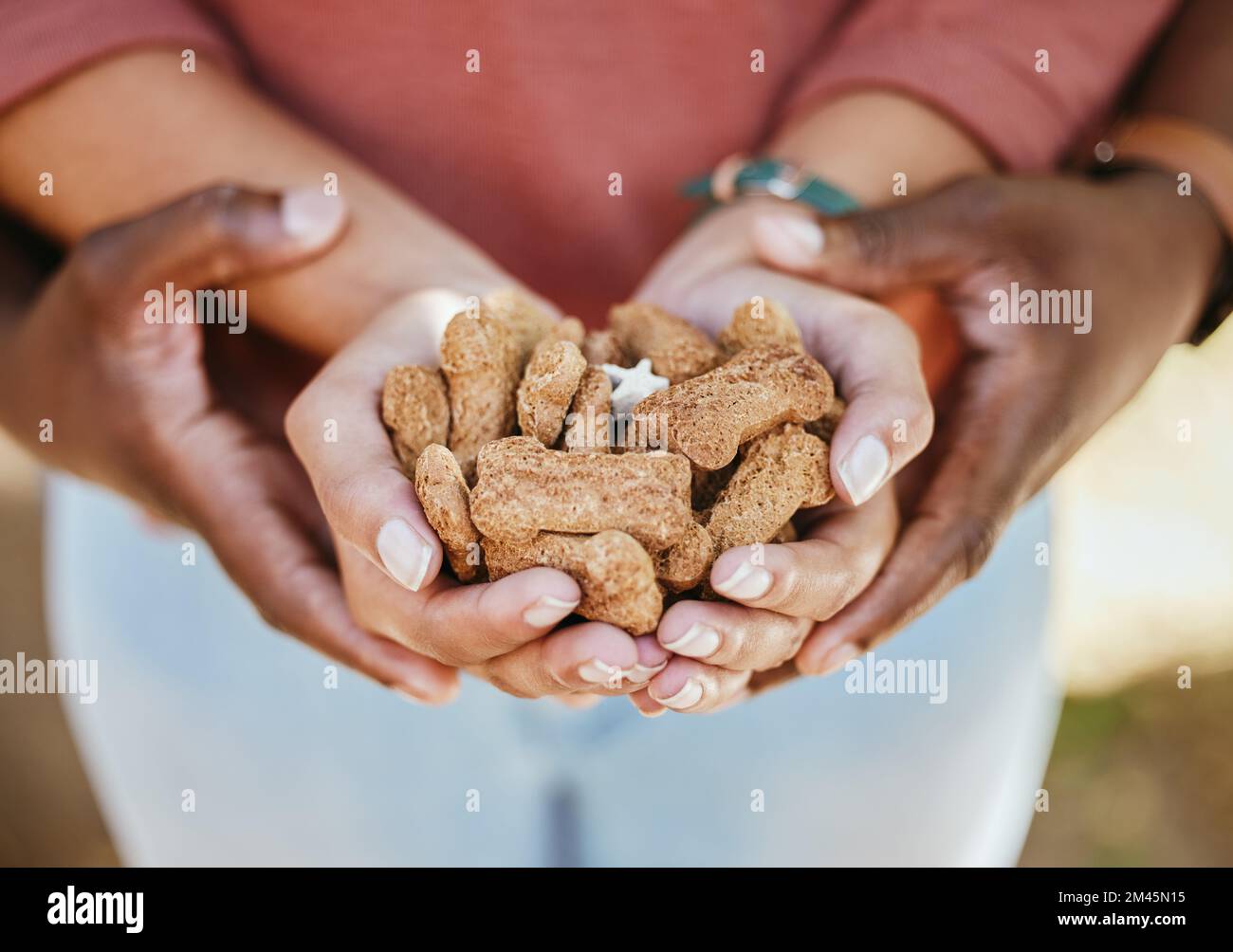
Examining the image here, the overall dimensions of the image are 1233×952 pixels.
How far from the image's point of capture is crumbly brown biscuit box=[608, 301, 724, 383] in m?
1.08

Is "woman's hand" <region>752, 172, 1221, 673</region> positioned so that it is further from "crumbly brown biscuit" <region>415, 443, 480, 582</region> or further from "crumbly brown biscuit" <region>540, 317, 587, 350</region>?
"crumbly brown biscuit" <region>415, 443, 480, 582</region>

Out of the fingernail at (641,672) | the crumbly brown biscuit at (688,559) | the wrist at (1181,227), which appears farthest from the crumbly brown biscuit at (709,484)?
the wrist at (1181,227)

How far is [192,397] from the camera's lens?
1.23 meters

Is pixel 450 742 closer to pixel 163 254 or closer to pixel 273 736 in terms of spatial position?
pixel 273 736

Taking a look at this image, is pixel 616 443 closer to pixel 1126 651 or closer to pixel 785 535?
pixel 785 535

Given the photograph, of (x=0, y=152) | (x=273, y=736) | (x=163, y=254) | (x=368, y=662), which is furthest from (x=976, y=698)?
(x=0, y=152)

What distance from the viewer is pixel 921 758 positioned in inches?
54.6

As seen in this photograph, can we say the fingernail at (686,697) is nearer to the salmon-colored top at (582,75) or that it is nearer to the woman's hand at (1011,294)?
the woman's hand at (1011,294)

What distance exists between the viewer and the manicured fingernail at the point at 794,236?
1131 mm

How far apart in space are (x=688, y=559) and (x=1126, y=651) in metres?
1.98

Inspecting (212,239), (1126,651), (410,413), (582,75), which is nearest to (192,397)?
(212,239)

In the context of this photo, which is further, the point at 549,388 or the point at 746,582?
the point at 549,388

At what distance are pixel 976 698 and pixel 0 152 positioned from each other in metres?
1.33

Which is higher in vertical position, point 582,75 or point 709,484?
→ point 582,75
